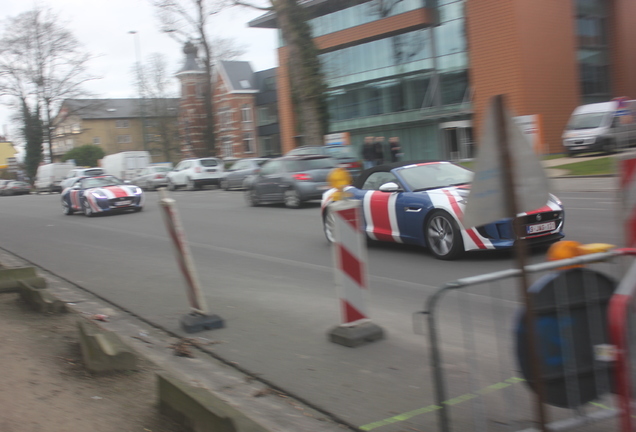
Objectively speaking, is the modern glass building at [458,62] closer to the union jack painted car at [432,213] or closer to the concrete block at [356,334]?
the union jack painted car at [432,213]

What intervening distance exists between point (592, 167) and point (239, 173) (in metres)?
14.8

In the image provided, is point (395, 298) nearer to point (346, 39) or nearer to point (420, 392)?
point (420, 392)

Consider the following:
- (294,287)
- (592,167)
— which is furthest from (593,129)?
(294,287)

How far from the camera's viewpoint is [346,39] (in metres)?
42.9

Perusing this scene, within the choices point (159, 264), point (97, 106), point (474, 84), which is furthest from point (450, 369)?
point (97, 106)

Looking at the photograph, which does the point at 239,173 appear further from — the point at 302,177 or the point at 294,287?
the point at 294,287

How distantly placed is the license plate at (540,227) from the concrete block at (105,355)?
5.29 meters

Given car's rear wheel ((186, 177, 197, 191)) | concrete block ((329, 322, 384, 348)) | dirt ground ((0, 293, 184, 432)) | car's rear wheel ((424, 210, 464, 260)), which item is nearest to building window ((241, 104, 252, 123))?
car's rear wheel ((186, 177, 197, 191))

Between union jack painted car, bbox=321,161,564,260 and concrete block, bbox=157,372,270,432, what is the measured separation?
5061 millimetres

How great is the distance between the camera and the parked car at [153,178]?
3619 cm

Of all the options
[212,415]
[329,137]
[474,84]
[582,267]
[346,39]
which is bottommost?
[212,415]

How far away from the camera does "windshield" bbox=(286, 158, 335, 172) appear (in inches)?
725

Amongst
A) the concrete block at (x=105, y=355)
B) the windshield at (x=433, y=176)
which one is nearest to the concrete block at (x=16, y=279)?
the concrete block at (x=105, y=355)

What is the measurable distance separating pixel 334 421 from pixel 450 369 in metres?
1.02
